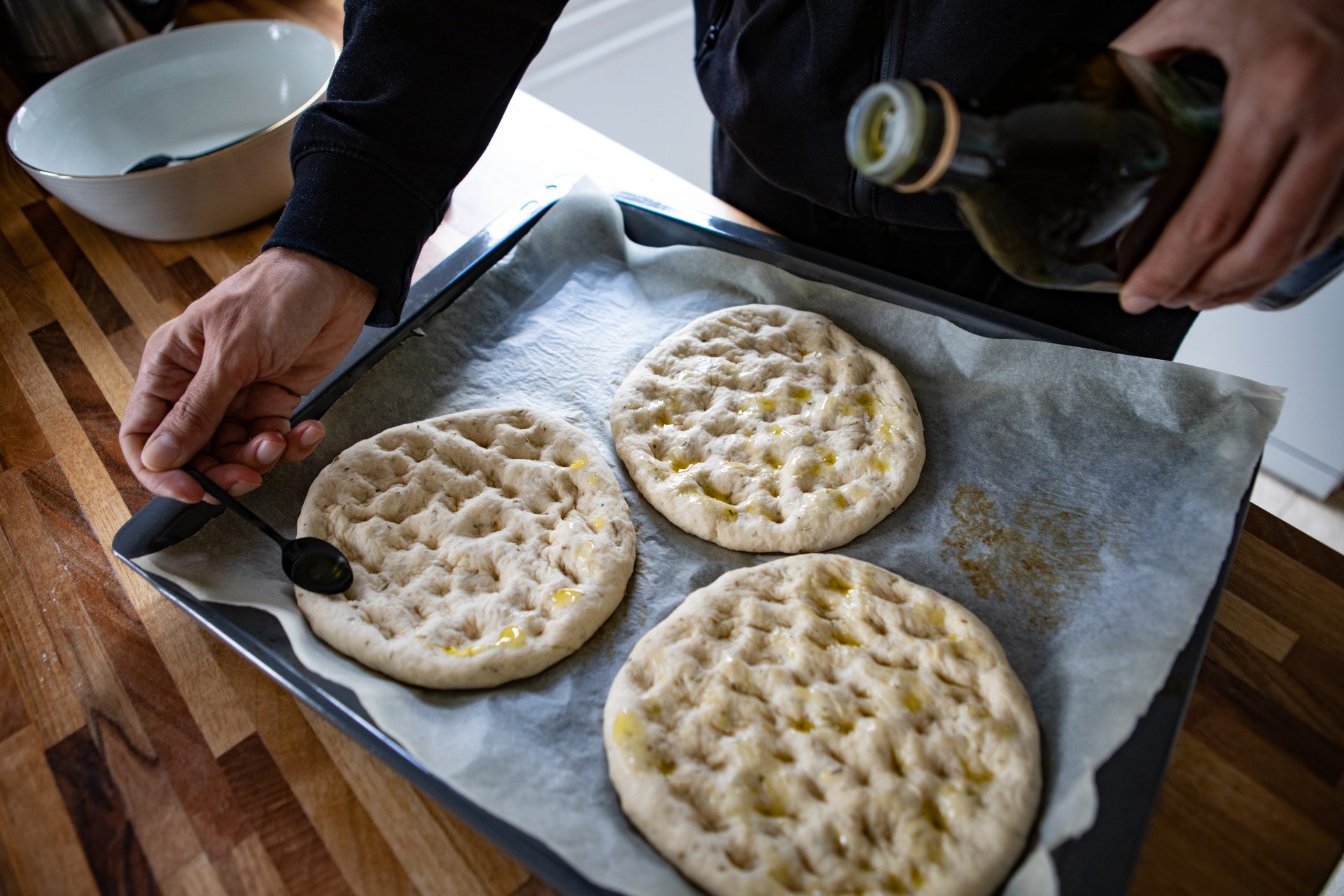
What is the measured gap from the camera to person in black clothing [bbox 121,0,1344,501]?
125 centimetres

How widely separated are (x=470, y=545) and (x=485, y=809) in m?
0.44

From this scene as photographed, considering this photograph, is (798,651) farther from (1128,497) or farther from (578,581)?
(1128,497)

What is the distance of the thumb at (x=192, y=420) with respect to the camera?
4.01ft

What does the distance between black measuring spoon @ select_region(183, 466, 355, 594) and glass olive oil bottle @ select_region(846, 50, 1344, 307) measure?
91 centimetres

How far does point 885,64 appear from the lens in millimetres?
1370

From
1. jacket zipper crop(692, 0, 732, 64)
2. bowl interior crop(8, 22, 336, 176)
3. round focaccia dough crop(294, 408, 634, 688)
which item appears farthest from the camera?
bowl interior crop(8, 22, 336, 176)

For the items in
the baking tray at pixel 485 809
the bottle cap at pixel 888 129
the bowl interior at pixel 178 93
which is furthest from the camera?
the bowl interior at pixel 178 93

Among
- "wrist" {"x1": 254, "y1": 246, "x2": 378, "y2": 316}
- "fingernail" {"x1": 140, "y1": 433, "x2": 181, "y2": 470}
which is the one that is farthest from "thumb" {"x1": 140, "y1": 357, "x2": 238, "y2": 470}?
"wrist" {"x1": 254, "y1": 246, "x2": 378, "y2": 316}

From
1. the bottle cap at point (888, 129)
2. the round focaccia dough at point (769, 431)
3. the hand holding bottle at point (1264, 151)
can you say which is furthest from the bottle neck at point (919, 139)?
the round focaccia dough at point (769, 431)

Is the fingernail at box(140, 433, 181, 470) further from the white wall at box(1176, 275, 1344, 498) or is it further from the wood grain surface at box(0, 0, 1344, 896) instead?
the white wall at box(1176, 275, 1344, 498)

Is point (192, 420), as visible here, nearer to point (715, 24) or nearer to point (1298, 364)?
point (715, 24)

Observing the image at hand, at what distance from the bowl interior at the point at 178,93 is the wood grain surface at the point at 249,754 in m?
0.85

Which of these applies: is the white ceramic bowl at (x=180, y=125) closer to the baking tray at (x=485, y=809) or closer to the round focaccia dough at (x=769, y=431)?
the baking tray at (x=485, y=809)

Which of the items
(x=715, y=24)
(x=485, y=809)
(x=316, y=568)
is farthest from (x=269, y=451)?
(x=715, y=24)
